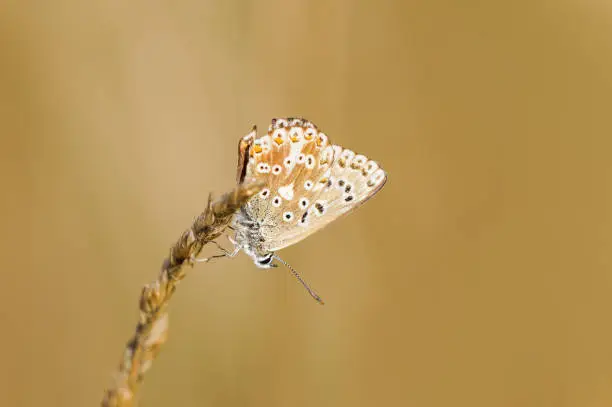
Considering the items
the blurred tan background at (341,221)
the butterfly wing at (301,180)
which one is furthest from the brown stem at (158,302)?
the blurred tan background at (341,221)

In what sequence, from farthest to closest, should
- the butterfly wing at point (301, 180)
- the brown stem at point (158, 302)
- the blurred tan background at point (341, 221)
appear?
the blurred tan background at point (341, 221) < the butterfly wing at point (301, 180) < the brown stem at point (158, 302)

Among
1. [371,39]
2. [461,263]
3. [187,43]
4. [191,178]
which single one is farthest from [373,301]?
[187,43]

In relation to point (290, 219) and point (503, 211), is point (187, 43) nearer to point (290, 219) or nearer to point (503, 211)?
point (290, 219)

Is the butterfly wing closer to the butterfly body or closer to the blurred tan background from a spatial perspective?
the butterfly body

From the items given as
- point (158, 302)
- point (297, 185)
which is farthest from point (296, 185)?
point (158, 302)

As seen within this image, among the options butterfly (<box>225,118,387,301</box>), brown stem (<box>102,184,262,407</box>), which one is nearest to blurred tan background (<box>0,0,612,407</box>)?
butterfly (<box>225,118,387,301</box>)

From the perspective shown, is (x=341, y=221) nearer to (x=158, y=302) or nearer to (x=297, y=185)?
(x=297, y=185)

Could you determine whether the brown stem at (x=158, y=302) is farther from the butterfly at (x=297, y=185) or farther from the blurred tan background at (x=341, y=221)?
the blurred tan background at (x=341, y=221)
